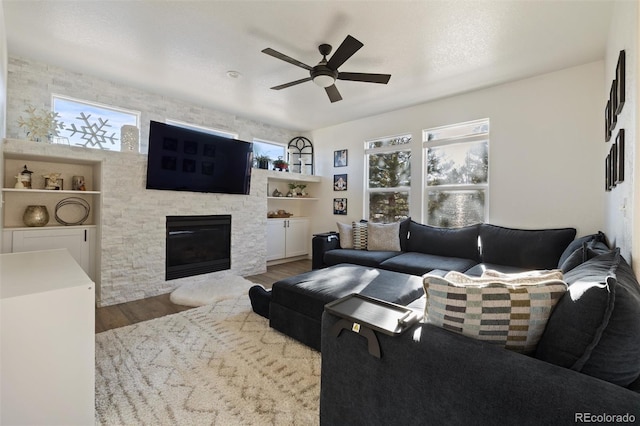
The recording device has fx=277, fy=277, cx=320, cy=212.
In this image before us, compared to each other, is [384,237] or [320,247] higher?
[384,237]

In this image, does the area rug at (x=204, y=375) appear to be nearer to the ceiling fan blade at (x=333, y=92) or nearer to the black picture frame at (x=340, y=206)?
the ceiling fan blade at (x=333, y=92)

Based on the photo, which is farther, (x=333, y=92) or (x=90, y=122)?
(x=90, y=122)

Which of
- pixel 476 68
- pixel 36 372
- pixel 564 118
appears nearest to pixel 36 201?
pixel 36 372

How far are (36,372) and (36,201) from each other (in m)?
2.79

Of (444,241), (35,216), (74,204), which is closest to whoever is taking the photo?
(35,216)

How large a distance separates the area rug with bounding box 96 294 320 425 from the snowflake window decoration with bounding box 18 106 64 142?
6.99 feet

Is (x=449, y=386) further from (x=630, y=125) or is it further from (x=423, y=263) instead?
(x=423, y=263)

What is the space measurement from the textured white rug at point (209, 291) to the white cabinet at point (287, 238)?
3.80 feet

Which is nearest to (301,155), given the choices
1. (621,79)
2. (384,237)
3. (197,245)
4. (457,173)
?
(384,237)

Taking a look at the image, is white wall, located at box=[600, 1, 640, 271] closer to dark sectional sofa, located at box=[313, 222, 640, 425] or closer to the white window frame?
dark sectional sofa, located at box=[313, 222, 640, 425]

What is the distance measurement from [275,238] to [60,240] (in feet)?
9.43

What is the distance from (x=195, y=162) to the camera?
3723 mm

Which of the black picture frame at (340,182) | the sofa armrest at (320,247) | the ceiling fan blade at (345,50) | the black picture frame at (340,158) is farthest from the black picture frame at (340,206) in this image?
the ceiling fan blade at (345,50)

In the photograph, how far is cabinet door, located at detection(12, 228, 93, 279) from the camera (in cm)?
284
